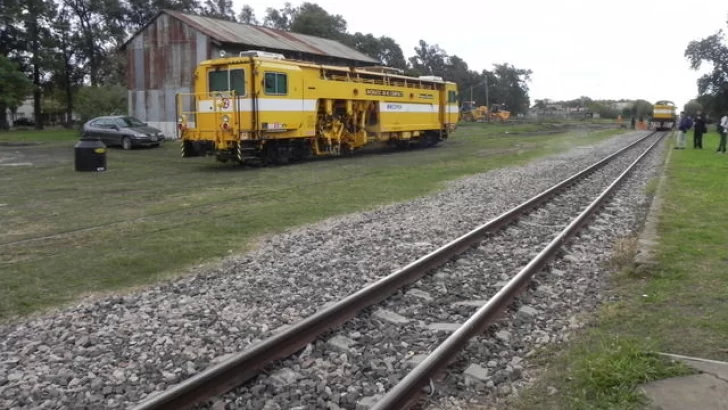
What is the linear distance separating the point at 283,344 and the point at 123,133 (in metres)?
27.0

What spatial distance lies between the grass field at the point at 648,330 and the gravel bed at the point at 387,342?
1.41 ft

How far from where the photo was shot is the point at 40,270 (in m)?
7.42

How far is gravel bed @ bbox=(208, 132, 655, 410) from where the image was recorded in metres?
4.24

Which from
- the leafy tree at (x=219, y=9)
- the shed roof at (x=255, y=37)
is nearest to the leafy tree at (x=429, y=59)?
the leafy tree at (x=219, y=9)

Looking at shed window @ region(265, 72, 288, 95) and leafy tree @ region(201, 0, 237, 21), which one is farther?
leafy tree @ region(201, 0, 237, 21)

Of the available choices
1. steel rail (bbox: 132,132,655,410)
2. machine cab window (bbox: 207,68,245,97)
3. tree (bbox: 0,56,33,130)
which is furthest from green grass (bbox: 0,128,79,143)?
steel rail (bbox: 132,132,655,410)

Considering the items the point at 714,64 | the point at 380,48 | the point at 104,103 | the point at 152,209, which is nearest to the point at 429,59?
the point at 380,48

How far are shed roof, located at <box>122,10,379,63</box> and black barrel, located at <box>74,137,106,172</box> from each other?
14.6 m

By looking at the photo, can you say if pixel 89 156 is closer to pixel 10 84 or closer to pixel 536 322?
pixel 536 322

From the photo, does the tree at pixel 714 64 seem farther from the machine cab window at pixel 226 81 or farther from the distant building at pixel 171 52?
the machine cab window at pixel 226 81

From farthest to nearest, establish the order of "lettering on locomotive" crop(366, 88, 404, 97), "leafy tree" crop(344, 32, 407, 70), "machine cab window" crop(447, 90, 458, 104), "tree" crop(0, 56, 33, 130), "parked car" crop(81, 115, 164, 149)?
"leafy tree" crop(344, 32, 407, 70) < "tree" crop(0, 56, 33, 130) < "machine cab window" crop(447, 90, 458, 104) < "parked car" crop(81, 115, 164, 149) < "lettering on locomotive" crop(366, 88, 404, 97)

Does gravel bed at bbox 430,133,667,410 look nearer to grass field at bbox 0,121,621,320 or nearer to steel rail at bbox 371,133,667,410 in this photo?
steel rail at bbox 371,133,667,410

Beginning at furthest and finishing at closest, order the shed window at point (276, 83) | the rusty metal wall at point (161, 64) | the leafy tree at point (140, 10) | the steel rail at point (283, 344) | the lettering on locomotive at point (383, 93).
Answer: the leafy tree at point (140, 10) < the rusty metal wall at point (161, 64) < the lettering on locomotive at point (383, 93) < the shed window at point (276, 83) < the steel rail at point (283, 344)

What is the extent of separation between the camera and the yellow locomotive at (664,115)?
6000 cm
